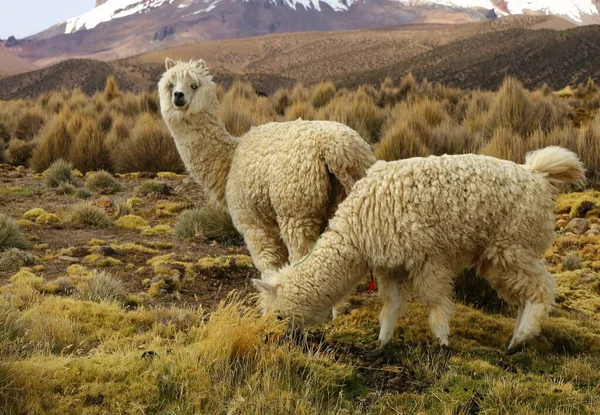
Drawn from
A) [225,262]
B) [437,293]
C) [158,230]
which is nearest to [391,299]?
[437,293]

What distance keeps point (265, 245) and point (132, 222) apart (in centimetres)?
417

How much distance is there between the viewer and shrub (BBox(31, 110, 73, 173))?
14203 mm

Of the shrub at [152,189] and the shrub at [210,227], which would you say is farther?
the shrub at [152,189]

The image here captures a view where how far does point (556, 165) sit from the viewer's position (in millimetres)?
4809

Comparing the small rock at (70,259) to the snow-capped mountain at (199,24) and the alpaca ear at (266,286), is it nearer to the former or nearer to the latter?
the alpaca ear at (266,286)

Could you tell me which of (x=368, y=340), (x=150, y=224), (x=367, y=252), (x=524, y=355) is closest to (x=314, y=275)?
(x=367, y=252)

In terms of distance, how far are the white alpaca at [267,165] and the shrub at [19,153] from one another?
10.1m

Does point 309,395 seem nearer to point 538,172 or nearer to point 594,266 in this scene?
point 538,172

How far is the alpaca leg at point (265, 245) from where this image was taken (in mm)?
5730

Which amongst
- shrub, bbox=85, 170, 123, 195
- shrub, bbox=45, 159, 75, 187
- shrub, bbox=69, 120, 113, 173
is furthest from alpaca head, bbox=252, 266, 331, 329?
shrub, bbox=69, 120, 113, 173

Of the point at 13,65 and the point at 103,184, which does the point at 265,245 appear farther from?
the point at 13,65

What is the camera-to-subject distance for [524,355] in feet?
15.6

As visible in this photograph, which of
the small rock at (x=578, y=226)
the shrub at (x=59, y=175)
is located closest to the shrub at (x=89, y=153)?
the shrub at (x=59, y=175)

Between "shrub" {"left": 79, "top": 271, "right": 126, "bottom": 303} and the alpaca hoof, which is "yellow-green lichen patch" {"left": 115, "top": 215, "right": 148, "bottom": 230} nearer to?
"shrub" {"left": 79, "top": 271, "right": 126, "bottom": 303}
